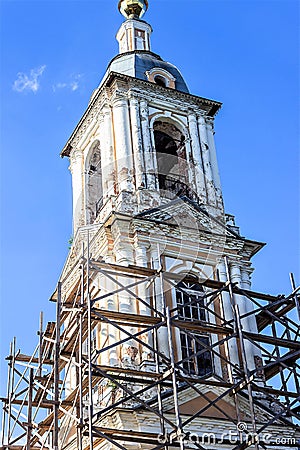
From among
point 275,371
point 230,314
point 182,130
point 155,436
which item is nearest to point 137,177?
A: point 182,130

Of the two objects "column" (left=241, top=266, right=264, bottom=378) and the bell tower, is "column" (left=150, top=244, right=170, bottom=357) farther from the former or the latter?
"column" (left=241, top=266, right=264, bottom=378)

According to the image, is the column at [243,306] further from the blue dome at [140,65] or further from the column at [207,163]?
the blue dome at [140,65]

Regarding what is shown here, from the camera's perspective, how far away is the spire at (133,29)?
2342 centimetres

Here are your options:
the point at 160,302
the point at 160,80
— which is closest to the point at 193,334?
the point at 160,302

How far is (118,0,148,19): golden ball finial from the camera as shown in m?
24.7

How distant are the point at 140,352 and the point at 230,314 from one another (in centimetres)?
242

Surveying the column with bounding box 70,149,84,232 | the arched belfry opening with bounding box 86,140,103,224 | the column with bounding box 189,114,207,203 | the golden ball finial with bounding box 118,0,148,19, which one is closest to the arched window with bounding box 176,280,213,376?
the column with bounding box 189,114,207,203

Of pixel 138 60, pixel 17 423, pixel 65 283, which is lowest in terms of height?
pixel 17 423

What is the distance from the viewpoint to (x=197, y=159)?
793 inches

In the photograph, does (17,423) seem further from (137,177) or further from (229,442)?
(137,177)

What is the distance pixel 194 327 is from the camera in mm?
14266

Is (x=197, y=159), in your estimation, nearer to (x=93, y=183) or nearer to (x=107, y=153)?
(x=107, y=153)

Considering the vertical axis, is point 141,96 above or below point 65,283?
above

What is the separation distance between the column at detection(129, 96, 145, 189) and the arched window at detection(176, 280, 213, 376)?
281cm
